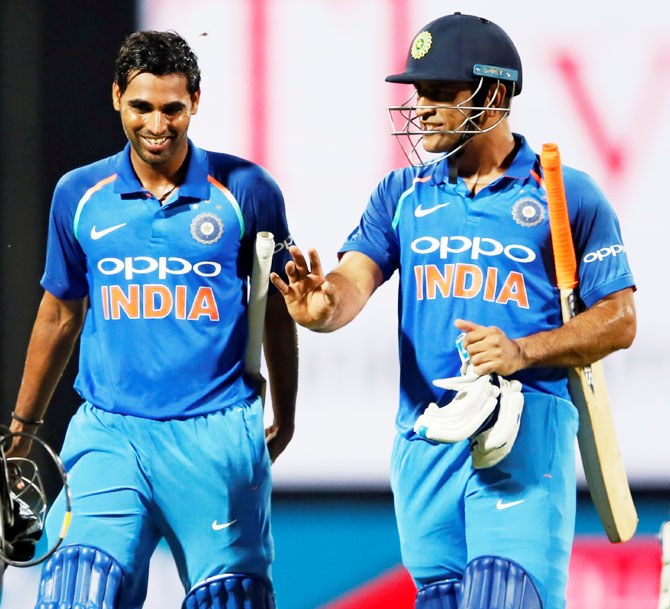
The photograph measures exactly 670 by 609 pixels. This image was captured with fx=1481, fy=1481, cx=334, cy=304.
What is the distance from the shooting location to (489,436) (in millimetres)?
3447

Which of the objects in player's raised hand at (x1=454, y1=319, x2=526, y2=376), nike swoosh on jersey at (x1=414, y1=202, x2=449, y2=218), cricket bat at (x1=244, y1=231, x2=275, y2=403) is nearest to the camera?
player's raised hand at (x1=454, y1=319, x2=526, y2=376)

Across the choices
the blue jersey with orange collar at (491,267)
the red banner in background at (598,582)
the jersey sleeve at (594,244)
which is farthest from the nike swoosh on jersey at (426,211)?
the red banner in background at (598,582)

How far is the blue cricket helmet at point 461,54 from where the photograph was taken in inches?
142

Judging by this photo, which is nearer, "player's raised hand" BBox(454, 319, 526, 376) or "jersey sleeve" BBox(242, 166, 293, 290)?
"player's raised hand" BBox(454, 319, 526, 376)

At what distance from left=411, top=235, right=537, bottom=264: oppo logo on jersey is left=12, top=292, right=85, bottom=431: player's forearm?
3.13ft

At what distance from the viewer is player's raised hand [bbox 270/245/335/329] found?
3389 mm

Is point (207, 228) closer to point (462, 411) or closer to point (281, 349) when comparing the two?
point (281, 349)

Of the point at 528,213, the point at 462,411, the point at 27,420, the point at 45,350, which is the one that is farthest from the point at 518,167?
the point at 27,420

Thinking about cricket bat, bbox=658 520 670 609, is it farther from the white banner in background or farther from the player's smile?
the player's smile

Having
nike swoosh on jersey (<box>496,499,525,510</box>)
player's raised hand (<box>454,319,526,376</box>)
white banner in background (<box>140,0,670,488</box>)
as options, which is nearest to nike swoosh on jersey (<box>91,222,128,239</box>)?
player's raised hand (<box>454,319,526,376</box>)

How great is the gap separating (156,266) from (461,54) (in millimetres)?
931

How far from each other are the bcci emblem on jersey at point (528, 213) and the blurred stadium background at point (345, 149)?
62.7 inches

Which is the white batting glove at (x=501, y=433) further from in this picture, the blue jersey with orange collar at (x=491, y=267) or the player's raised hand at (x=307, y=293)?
the player's raised hand at (x=307, y=293)

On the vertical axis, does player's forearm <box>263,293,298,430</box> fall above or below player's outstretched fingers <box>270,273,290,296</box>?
below
